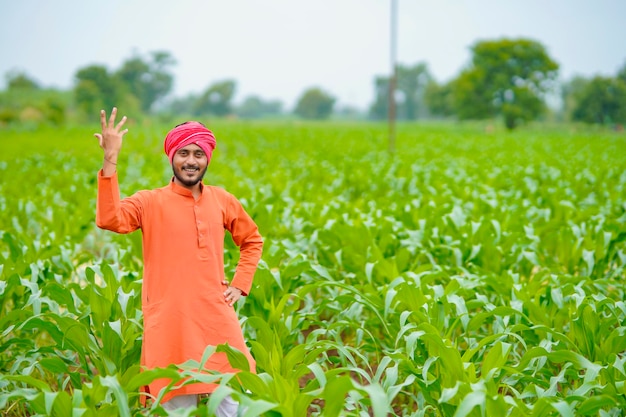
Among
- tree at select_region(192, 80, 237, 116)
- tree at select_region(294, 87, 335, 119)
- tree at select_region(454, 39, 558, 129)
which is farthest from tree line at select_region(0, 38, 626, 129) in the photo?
tree at select_region(294, 87, 335, 119)

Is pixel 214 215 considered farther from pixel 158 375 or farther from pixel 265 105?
pixel 265 105

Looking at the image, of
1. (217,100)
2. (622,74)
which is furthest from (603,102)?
(217,100)

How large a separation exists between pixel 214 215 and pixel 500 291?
2.21 m

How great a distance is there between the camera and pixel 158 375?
2.34 metres

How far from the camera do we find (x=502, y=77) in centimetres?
6284

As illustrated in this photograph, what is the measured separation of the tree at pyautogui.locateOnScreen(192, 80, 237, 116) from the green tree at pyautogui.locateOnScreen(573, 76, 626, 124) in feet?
205

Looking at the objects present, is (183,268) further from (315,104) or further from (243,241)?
(315,104)

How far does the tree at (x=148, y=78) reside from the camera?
101000 millimetres

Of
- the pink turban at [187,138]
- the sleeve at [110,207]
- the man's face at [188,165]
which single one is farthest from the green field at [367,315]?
the pink turban at [187,138]

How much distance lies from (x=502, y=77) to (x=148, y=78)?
60386mm

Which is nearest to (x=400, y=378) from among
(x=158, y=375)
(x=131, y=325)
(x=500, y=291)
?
(x=500, y=291)

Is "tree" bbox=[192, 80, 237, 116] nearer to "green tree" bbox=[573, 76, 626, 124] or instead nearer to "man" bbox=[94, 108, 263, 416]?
"green tree" bbox=[573, 76, 626, 124]

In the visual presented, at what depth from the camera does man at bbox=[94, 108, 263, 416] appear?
269cm

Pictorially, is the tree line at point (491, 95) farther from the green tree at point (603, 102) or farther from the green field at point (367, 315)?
the green field at point (367, 315)
